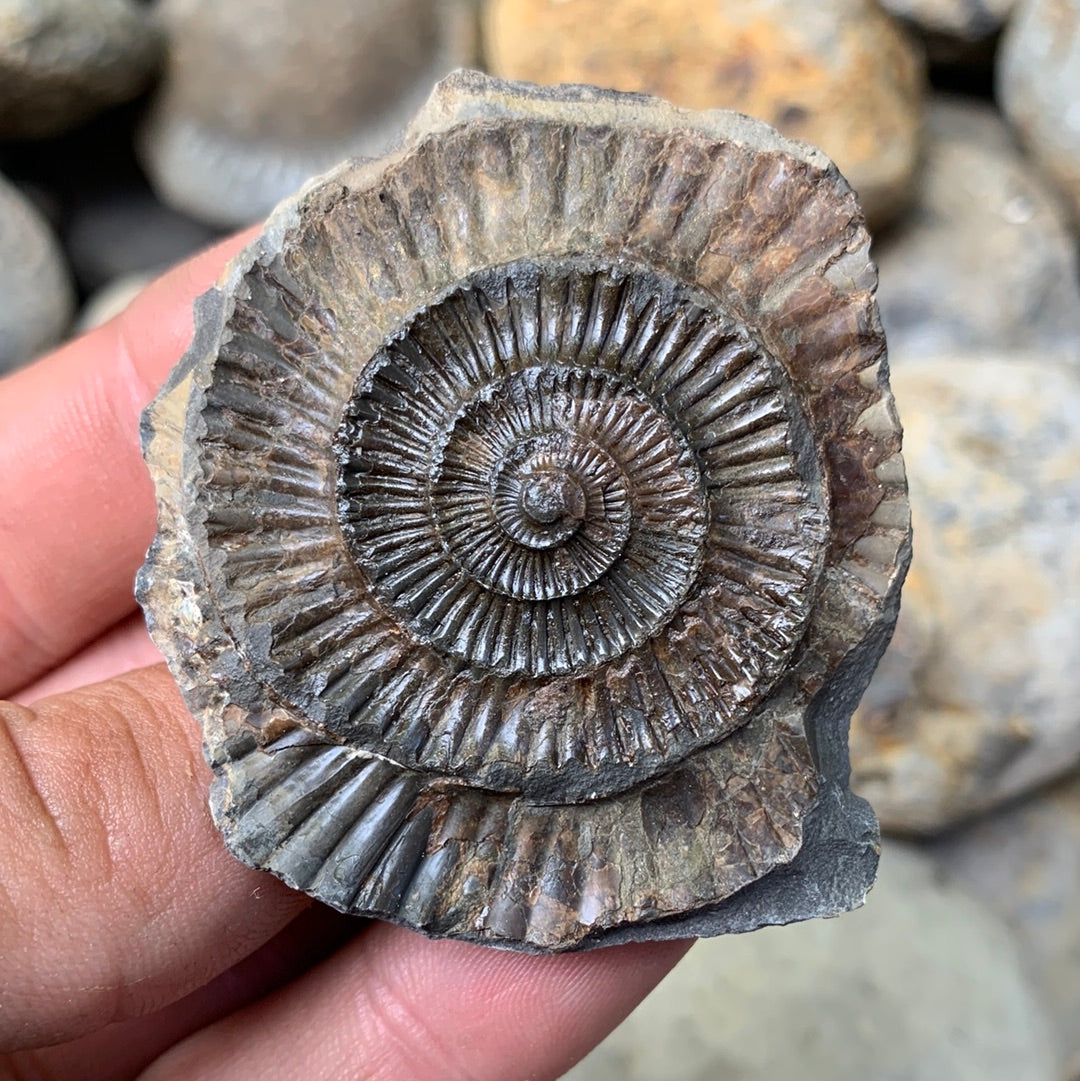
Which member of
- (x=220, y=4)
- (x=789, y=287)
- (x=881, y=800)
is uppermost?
(x=789, y=287)

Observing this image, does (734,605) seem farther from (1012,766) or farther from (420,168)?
(1012,766)

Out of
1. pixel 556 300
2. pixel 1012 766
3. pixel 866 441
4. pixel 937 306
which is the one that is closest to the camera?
pixel 556 300

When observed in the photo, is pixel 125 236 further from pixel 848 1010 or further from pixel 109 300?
pixel 848 1010

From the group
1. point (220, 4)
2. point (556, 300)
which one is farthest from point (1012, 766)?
point (220, 4)

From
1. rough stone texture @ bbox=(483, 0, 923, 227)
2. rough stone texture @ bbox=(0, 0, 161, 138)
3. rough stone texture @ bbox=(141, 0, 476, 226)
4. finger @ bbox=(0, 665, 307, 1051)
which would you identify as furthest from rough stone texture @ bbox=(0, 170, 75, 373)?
finger @ bbox=(0, 665, 307, 1051)

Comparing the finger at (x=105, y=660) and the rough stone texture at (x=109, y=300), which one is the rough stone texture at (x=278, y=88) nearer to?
the rough stone texture at (x=109, y=300)

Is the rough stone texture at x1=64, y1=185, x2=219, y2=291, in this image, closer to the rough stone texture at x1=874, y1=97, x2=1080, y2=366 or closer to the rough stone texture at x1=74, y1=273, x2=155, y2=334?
the rough stone texture at x1=74, y1=273, x2=155, y2=334

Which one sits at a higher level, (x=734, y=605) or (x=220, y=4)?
(x=734, y=605)
